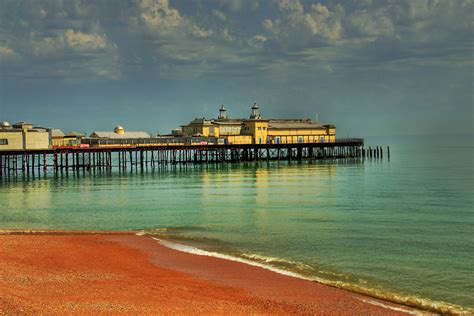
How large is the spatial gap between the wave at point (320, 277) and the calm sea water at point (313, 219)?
97 millimetres

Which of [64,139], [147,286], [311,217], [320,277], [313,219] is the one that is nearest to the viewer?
[147,286]

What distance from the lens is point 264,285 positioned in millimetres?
17484

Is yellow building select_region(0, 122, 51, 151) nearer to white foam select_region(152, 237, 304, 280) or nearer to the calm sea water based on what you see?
the calm sea water

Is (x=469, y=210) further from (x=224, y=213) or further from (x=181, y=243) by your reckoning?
(x=181, y=243)

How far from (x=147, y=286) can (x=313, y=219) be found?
15.5 meters

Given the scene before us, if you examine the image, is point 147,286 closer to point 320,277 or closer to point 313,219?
point 320,277

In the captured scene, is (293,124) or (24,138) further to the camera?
(293,124)

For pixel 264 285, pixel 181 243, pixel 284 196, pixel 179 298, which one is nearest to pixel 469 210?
pixel 284 196

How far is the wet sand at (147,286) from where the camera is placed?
48.4ft

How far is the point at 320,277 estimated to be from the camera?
18.6 m

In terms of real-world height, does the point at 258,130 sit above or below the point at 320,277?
above

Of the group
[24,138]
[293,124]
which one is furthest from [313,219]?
[293,124]

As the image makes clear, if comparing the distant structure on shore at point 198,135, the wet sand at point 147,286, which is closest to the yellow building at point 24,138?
the distant structure on shore at point 198,135

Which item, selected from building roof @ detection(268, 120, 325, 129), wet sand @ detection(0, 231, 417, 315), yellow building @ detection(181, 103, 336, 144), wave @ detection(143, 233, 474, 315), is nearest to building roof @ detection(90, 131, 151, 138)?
yellow building @ detection(181, 103, 336, 144)
